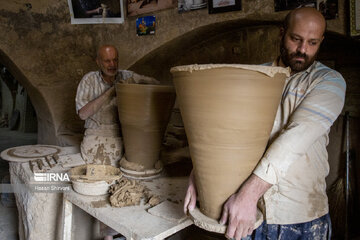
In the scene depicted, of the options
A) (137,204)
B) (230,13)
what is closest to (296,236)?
(137,204)

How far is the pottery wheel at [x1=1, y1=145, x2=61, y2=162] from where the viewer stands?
2395 millimetres

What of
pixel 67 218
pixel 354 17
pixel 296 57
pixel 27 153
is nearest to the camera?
pixel 296 57

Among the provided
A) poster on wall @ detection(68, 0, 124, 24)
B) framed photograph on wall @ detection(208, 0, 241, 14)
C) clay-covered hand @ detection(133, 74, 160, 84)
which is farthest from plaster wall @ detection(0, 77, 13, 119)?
clay-covered hand @ detection(133, 74, 160, 84)

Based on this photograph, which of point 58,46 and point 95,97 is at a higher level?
point 58,46

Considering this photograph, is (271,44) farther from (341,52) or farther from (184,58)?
(184,58)

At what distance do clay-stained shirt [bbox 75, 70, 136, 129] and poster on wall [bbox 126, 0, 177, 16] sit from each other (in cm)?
105

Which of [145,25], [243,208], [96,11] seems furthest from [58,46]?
[243,208]

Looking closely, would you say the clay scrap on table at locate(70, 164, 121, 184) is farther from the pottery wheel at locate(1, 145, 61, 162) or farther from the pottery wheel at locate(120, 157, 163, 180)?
the pottery wheel at locate(1, 145, 61, 162)

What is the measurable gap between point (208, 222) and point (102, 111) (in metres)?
1.64

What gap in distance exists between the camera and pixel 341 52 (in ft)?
8.46

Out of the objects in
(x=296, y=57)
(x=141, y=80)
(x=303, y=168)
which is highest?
(x=296, y=57)

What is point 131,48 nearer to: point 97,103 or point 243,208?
point 97,103

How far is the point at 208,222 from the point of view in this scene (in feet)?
3.53

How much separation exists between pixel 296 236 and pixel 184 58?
2792 millimetres
